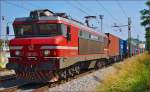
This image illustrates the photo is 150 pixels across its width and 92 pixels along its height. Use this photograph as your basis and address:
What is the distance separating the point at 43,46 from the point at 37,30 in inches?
48.3

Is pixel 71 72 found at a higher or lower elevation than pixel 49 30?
lower

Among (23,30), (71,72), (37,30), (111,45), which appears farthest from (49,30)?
(111,45)

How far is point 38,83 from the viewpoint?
1778 centimetres

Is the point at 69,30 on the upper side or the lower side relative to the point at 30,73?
upper

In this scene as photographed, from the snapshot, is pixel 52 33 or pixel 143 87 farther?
pixel 52 33

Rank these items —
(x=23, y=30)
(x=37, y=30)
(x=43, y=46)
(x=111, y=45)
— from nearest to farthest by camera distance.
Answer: (x=43, y=46) → (x=37, y=30) → (x=23, y=30) → (x=111, y=45)

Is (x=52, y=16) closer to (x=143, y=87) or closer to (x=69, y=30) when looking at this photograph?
(x=69, y=30)

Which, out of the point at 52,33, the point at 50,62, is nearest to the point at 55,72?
the point at 50,62

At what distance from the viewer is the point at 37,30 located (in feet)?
55.6

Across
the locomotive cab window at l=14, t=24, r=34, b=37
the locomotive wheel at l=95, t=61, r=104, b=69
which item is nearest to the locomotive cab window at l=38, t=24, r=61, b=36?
the locomotive cab window at l=14, t=24, r=34, b=37

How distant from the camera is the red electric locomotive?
52.4ft

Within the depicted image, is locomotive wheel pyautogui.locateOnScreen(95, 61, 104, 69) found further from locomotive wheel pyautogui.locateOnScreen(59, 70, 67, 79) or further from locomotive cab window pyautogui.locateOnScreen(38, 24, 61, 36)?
locomotive cab window pyautogui.locateOnScreen(38, 24, 61, 36)

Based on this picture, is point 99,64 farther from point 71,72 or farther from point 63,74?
point 63,74

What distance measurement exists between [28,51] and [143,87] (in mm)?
6201
